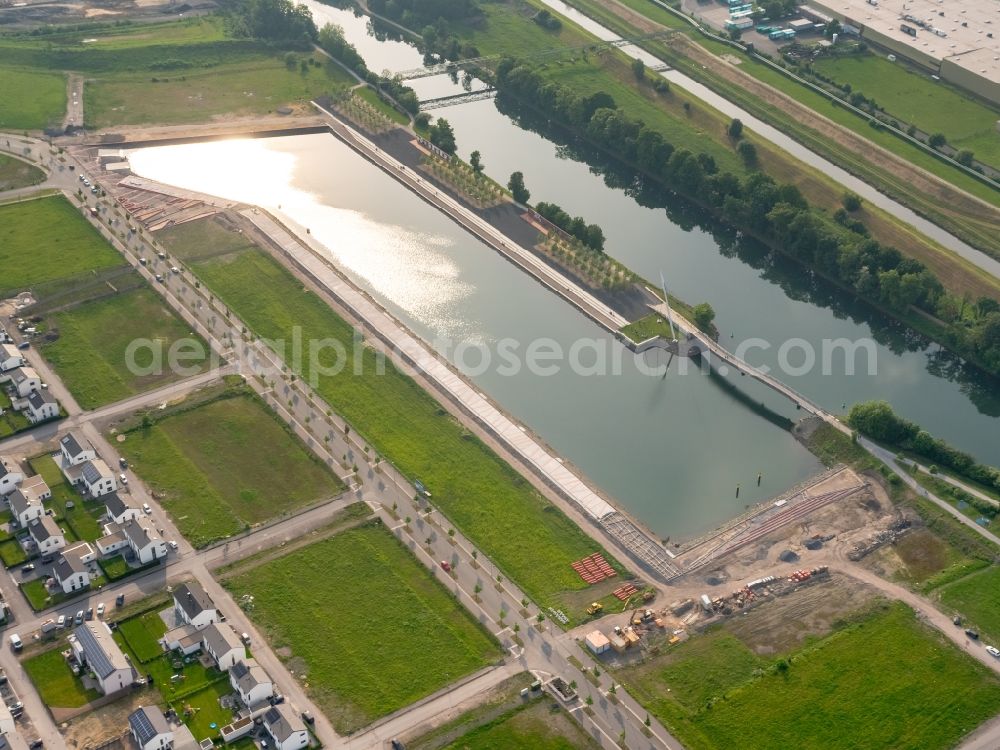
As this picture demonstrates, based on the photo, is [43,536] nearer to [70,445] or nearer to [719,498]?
[70,445]

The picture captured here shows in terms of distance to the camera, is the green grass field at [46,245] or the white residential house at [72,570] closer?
the white residential house at [72,570]

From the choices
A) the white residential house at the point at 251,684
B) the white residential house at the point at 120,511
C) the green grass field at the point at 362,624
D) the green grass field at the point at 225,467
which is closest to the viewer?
the white residential house at the point at 251,684

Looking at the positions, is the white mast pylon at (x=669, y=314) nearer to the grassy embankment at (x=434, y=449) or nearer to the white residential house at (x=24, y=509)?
the grassy embankment at (x=434, y=449)

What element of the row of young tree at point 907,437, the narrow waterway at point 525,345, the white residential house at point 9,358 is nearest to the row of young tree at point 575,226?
the narrow waterway at point 525,345

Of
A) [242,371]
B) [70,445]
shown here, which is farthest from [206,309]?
[70,445]

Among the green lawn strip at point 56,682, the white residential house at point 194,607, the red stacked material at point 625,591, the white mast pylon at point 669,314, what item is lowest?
the green lawn strip at point 56,682

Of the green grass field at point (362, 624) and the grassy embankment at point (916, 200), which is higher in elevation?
the grassy embankment at point (916, 200)
